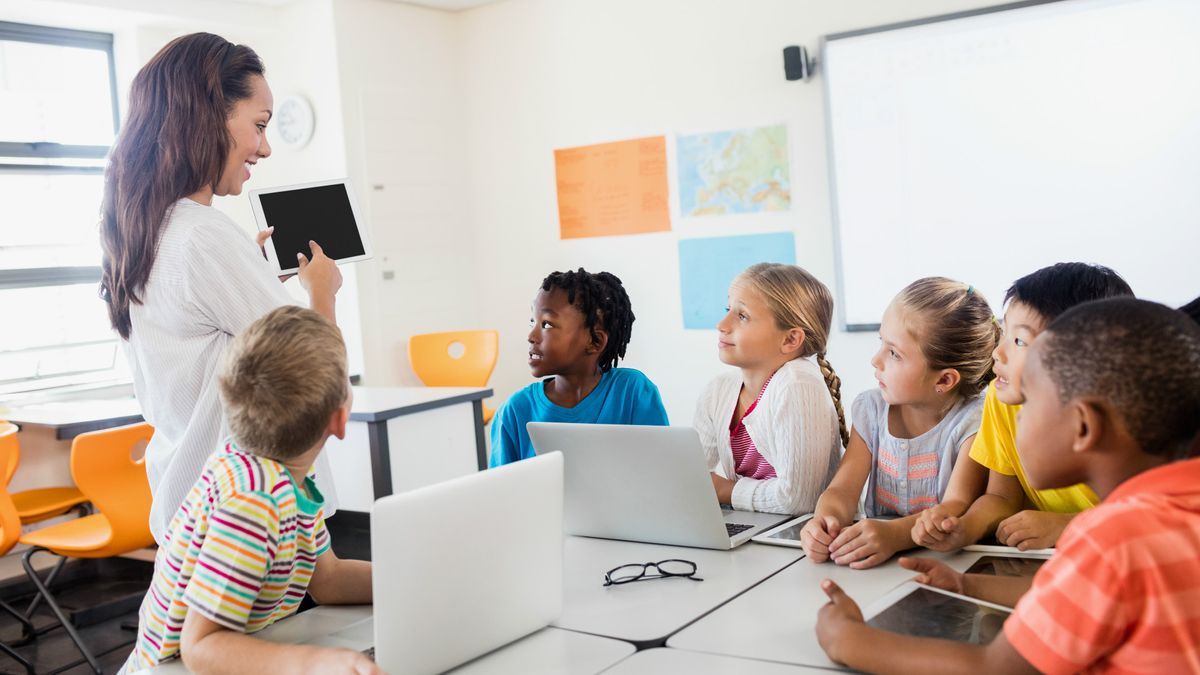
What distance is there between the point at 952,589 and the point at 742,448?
832 mm

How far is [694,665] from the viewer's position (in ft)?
3.79

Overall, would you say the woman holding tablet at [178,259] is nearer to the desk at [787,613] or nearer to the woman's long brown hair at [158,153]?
the woman's long brown hair at [158,153]

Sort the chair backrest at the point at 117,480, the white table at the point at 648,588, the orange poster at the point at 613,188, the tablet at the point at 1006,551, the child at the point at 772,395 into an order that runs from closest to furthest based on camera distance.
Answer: the white table at the point at 648,588, the tablet at the point at 1006,551, the child at the point at 772,395, the chair backrest at the point at 117,480, the orange poster at the point at 613,188

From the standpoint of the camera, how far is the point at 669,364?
4.79 meters

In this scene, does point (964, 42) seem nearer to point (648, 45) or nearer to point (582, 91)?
point (648, 45)

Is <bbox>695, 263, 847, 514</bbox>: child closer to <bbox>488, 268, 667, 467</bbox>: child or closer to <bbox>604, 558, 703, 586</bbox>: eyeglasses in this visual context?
<bbox>488, 268, 667, 467</bbox>: child

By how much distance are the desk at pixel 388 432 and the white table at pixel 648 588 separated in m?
1.90

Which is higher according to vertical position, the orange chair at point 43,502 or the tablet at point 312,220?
the tablet at point 312,220

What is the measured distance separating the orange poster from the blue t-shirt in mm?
2463

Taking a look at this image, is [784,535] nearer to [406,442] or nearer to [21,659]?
[406,442]

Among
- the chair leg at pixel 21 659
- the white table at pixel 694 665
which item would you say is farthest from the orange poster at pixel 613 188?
the white table at pixel 694 665

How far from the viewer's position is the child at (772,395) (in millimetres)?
1962

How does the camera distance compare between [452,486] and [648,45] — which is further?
[648,45]

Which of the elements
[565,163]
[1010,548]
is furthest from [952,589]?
[565,163]
